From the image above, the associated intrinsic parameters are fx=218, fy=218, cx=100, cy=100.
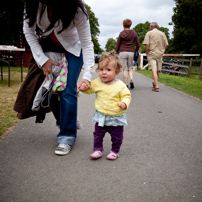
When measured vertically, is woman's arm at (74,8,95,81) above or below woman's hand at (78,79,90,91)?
above

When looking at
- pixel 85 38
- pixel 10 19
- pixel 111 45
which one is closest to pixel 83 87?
pixel 85 38

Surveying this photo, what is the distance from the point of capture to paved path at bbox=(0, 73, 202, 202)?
188cm

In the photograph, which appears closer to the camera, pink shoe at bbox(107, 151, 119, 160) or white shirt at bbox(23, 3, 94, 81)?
white shirt at bbox(23, 3, 94, 81)

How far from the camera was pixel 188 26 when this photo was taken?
3378cm

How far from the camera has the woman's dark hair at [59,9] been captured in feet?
6.91

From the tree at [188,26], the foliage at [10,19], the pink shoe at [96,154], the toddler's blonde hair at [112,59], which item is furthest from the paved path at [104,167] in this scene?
the tree at [188,26]

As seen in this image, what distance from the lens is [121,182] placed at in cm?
206

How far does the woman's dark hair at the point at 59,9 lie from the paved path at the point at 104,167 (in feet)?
4.76

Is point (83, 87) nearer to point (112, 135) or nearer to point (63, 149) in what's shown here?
point (112, 135)

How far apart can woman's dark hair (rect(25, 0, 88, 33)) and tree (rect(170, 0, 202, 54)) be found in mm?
33653

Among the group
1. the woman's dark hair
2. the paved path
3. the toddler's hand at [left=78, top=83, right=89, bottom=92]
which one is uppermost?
the woman's dark hair

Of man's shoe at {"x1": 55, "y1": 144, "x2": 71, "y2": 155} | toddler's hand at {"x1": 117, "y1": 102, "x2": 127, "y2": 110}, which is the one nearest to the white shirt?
toddler's hand at {"x1": 117, "y1": 102, "x2": 127, "y2": 110}

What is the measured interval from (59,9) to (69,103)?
3.41ft

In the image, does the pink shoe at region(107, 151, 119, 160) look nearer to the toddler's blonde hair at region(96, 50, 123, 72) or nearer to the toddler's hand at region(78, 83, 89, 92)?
the toddler's hand at region(78, 83, 89, 92)
